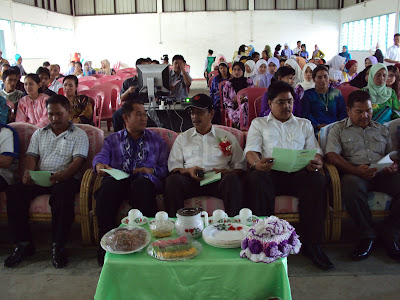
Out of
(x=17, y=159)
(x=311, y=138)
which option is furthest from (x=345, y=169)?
(x=17, y=159)

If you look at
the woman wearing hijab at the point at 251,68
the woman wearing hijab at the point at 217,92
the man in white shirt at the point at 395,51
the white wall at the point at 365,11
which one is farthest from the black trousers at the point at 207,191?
the white wall at the point at 365,11

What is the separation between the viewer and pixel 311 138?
270cm

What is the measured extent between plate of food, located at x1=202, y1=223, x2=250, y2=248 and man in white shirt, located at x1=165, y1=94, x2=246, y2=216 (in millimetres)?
717

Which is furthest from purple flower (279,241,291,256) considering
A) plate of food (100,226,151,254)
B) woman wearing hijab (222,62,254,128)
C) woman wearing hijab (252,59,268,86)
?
woman wearing hijab (252,59,268,86)

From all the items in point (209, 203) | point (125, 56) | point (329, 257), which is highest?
point (125, 56)

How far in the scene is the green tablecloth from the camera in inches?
59.7

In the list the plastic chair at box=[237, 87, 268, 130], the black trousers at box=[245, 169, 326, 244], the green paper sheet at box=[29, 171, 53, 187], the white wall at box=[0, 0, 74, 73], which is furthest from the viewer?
the white wall at box=[0, 0, 74, 73]

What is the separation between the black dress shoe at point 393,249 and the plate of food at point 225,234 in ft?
4.00

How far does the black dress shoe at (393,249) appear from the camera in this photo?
240cm

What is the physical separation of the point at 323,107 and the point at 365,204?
130cm

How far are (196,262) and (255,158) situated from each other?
3.90 ft

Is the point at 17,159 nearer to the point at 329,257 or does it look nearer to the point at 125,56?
the point at 329,257

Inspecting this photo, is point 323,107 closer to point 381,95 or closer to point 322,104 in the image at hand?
point 322,104

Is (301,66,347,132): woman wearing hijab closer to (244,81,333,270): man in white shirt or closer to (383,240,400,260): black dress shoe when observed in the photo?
(244,81,333,270): man in white shirt
